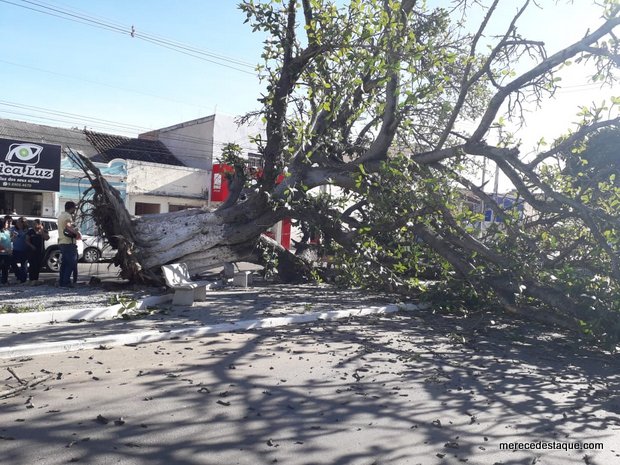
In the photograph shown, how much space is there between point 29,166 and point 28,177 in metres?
0.49

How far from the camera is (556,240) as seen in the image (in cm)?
1127

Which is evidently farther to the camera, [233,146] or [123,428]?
[233,146]

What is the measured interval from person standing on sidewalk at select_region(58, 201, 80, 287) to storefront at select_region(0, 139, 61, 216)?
15370 mm

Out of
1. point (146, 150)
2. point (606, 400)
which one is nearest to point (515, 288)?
point (606, 400)

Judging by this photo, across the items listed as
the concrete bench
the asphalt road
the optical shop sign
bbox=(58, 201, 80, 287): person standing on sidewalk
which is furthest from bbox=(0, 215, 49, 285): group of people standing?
the optical shop sign

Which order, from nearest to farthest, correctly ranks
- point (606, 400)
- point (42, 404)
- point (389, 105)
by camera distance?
point (42, 404) → point (606, 400) → point (389, 105)

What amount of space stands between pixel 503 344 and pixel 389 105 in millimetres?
5683

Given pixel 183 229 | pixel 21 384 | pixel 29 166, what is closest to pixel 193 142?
pixel 29 166

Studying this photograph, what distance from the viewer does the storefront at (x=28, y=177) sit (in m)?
24.6

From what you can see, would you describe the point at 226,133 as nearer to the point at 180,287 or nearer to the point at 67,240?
the point at 67,240

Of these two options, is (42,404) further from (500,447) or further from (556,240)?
(556,240)

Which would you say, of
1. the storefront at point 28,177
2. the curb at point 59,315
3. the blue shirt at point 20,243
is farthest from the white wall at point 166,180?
the curb at point 59,315

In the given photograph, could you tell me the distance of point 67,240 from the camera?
11.3 m

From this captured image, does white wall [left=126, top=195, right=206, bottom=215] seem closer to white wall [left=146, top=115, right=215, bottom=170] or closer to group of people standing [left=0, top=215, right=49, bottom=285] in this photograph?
white wall [left=146, top=115, right=215, bottom=170]
